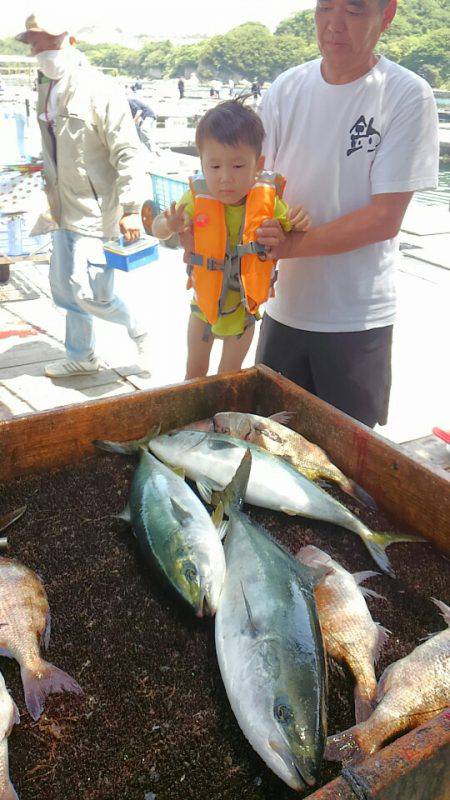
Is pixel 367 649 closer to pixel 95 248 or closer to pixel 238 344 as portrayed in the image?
pixel 238 344

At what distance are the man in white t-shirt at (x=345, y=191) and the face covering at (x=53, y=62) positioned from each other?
8.35 feet

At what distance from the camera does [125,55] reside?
141750 mm

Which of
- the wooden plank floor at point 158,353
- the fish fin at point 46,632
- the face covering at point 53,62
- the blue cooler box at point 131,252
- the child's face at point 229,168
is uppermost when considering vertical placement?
the face covering at point 53,62

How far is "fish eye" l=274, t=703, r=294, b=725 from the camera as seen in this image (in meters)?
1.20

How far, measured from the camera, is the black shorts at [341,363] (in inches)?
110

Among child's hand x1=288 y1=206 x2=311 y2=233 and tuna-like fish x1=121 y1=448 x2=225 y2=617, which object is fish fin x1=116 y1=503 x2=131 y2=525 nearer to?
tuna-like fish x1=121 y1=448 x2=225 y2=617

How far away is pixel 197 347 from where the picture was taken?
316cm

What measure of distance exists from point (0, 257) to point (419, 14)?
125395 millimetres

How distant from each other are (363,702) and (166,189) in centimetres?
1139

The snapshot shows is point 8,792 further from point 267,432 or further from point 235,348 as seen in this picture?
point 235,348

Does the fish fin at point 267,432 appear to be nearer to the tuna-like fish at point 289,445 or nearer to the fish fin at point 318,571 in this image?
the tuna-like fish at point 289,445

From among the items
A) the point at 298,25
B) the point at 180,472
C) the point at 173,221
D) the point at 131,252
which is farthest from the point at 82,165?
the point at 298,25

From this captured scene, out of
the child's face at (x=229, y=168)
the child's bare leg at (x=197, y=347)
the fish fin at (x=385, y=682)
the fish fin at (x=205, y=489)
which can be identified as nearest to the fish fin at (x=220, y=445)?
the fish fin at (x=205, y=489)

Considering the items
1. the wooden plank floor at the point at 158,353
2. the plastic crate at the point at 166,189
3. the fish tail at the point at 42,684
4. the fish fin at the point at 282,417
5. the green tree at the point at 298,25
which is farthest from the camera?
the green tree at the point at 298,25
